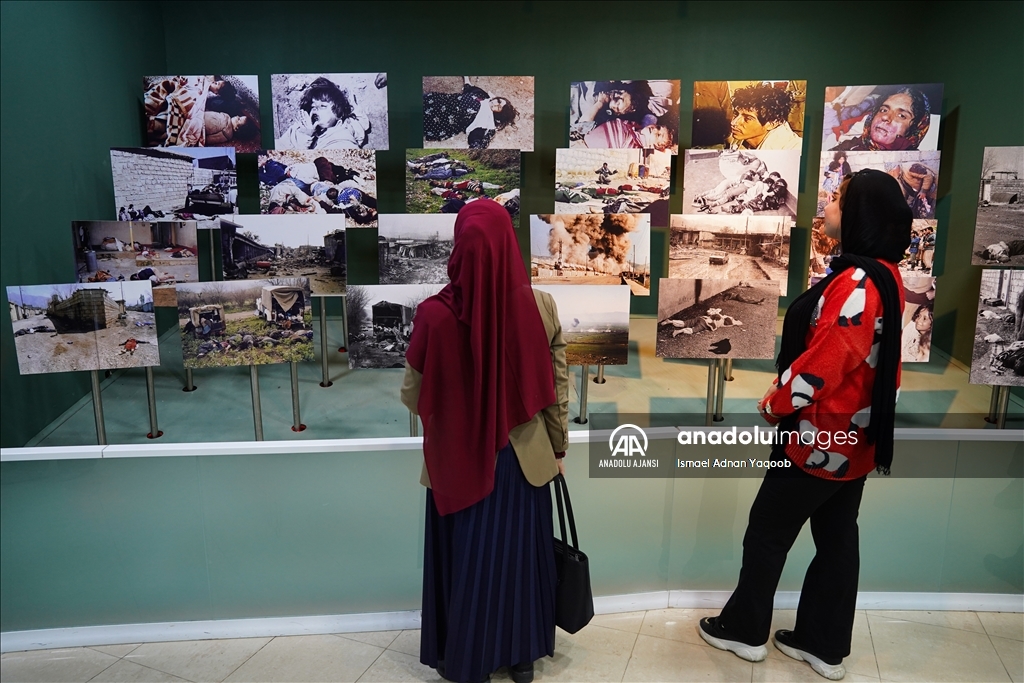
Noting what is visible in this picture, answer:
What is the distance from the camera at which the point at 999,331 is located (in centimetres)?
A: 255

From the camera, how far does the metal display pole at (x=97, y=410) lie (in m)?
2.42

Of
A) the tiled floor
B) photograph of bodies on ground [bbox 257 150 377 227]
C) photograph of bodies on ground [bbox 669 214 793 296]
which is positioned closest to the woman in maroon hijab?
the tiled floor

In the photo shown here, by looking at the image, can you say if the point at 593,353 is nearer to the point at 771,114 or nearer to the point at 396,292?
the point at 396,292

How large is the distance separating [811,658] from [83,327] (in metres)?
2.46

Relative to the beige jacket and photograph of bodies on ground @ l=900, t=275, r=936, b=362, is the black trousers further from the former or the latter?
photograph of bodies on ground @ l=900, t=275, r=936, b=362

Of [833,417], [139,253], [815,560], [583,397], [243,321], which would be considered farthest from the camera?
[583,397]

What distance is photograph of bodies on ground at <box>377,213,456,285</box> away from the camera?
2629 mm

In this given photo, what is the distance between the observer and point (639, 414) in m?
2.74

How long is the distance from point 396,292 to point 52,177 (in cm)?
141

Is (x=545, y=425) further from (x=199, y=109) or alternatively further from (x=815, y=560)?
(x=199, y=109)

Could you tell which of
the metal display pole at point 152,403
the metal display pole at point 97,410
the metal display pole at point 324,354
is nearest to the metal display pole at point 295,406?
the metal display pole at point 324,354

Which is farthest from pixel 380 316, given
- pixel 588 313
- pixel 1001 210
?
pixel 1001 210

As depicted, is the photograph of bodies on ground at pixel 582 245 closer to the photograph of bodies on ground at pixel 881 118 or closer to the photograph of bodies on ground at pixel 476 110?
the photograph of bodies on ground at pixel 476 110

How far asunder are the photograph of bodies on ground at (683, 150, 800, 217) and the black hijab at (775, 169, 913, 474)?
1.07 m
